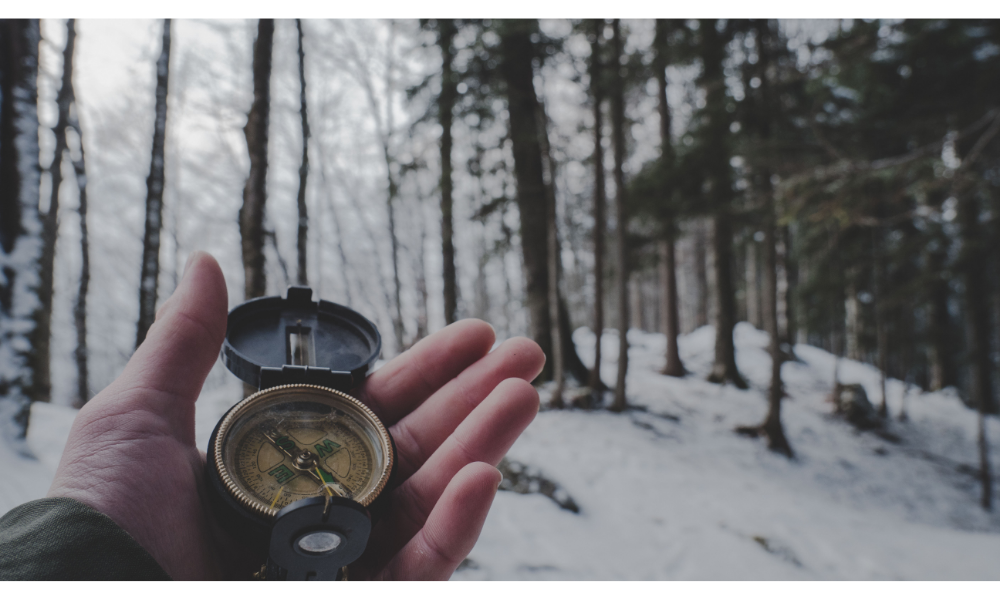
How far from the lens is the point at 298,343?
1321 millimetres

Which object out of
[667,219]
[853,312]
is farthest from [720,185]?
[853,312]

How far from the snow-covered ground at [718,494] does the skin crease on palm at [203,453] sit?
643 millimetres

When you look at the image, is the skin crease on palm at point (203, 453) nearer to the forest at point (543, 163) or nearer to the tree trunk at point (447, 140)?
the forest at point (543, 163)

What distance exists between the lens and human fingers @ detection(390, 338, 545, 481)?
4.30ft

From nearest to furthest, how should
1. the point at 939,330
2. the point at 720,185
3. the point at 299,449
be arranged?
the point at 299,449 → the point at 720,185 → the point at 939,330

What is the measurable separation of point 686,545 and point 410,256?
362 inches

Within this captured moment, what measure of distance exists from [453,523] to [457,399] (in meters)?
0.41

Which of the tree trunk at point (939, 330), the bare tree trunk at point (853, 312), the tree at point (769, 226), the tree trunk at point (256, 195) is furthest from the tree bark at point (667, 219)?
the tree trunk at point (939, 330)

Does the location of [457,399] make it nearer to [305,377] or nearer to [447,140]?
[305,377]

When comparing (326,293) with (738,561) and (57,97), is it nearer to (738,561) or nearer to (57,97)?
(57,97)

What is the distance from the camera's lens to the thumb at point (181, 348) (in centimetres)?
108

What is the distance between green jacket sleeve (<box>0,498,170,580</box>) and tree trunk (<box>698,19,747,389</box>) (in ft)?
17.5

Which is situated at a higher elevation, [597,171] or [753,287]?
[597,171]

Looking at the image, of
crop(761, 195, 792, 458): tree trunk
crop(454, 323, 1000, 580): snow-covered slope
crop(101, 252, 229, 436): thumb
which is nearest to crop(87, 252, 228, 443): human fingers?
crop(101, 252, 229, 436): thumb
